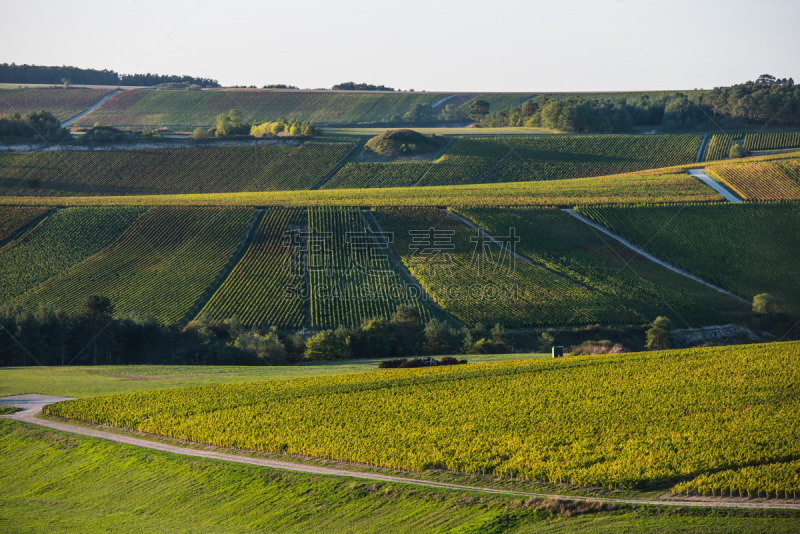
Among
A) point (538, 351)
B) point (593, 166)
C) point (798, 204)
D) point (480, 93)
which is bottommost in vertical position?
point (538, 351)

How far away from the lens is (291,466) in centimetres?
2302

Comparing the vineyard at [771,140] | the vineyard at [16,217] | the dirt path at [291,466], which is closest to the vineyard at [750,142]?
the vineyard at [771,140]

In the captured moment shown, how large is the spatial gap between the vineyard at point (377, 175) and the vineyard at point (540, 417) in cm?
6166

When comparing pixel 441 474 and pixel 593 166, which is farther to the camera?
pixel 593 166

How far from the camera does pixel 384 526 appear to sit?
18578mm

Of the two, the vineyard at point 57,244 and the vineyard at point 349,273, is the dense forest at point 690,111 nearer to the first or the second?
the vineyard at point 349,273

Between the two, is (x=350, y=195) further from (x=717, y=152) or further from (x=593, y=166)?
(x=717, y=152)

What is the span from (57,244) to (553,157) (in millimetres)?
68632

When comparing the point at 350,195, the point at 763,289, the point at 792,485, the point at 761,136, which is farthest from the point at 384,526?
the point at 761,136

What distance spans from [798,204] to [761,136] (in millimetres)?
38925

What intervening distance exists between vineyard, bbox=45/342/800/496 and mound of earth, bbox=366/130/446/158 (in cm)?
7371

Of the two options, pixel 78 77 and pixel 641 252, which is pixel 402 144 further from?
pixel 78 77

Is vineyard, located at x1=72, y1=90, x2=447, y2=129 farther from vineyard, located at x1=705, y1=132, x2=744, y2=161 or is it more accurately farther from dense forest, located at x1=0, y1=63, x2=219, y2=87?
vineyard, located at x1=705, y1=132, x2=744, y2=161

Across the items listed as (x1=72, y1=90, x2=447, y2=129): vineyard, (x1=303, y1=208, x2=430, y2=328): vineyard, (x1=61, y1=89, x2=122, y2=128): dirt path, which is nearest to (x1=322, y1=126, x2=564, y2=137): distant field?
(x1=72, y1=90, x2=447, y2=129): vineyard
